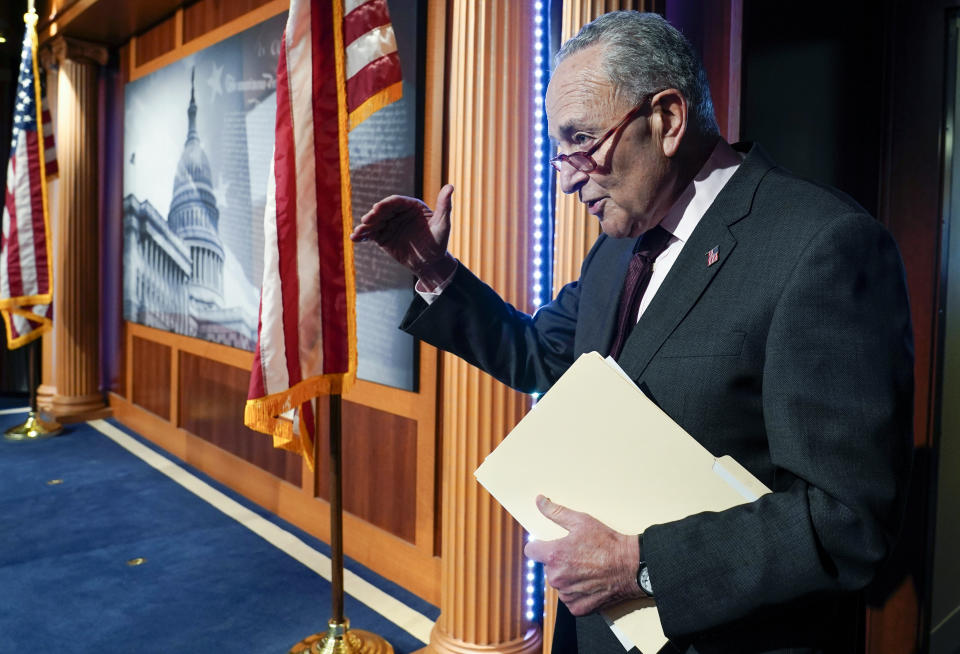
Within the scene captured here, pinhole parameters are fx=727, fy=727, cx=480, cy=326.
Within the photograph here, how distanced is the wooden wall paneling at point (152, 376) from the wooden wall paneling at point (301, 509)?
110mm

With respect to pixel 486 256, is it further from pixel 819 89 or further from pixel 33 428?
pixel 33 428

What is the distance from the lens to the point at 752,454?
0.95m

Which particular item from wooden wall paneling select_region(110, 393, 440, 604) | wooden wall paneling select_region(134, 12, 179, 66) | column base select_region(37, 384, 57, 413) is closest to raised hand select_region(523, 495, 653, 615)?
wooden wall paneling select_region(110, 393, 440, 604)

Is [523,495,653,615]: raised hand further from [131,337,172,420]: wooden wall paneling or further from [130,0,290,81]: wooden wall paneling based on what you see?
[131,337,172,420]: wooden wall paneling

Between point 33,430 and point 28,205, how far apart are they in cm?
170

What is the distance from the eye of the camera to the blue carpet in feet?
8.71

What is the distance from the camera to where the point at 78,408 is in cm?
602

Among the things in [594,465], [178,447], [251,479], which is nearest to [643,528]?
[594,465]

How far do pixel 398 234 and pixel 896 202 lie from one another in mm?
1567

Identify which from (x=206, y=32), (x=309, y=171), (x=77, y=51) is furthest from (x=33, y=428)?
(x=309, y=171)

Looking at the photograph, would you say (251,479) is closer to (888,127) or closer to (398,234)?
(398,234)

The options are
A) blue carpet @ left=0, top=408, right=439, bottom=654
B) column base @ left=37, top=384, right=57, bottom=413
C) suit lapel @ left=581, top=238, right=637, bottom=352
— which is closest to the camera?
suit lapel @ left=581, top=238, right=637, bottom=352

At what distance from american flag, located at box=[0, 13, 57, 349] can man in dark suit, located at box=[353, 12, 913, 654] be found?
5.36 metres

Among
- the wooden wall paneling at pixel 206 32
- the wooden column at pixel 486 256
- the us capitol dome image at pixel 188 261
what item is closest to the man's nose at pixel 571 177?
the wooden column at pixel 486 256
